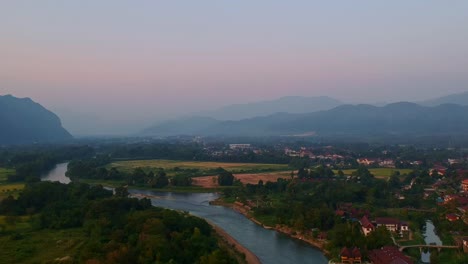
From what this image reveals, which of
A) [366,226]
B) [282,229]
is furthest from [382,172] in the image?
[366,226]

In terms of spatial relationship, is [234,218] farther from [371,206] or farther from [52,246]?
[52,246]

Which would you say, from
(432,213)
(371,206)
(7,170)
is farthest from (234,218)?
(7,170)

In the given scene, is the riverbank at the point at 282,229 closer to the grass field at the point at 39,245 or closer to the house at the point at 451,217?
the house at the point at 451,217

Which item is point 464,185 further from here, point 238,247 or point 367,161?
point 238,247

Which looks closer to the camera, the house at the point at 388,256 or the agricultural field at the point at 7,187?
the house at the point at 388,256

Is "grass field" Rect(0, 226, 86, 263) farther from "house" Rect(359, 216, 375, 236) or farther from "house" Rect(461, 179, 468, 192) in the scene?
"house" Rect(461, 179, 468, 192)

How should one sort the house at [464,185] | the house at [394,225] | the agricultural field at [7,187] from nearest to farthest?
the house at [394,225] → the agricultural field at [7,187] → the house at [464,185]

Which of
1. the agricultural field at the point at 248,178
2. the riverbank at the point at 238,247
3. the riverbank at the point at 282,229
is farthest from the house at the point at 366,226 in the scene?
the agricultural field at the point at 248,178
